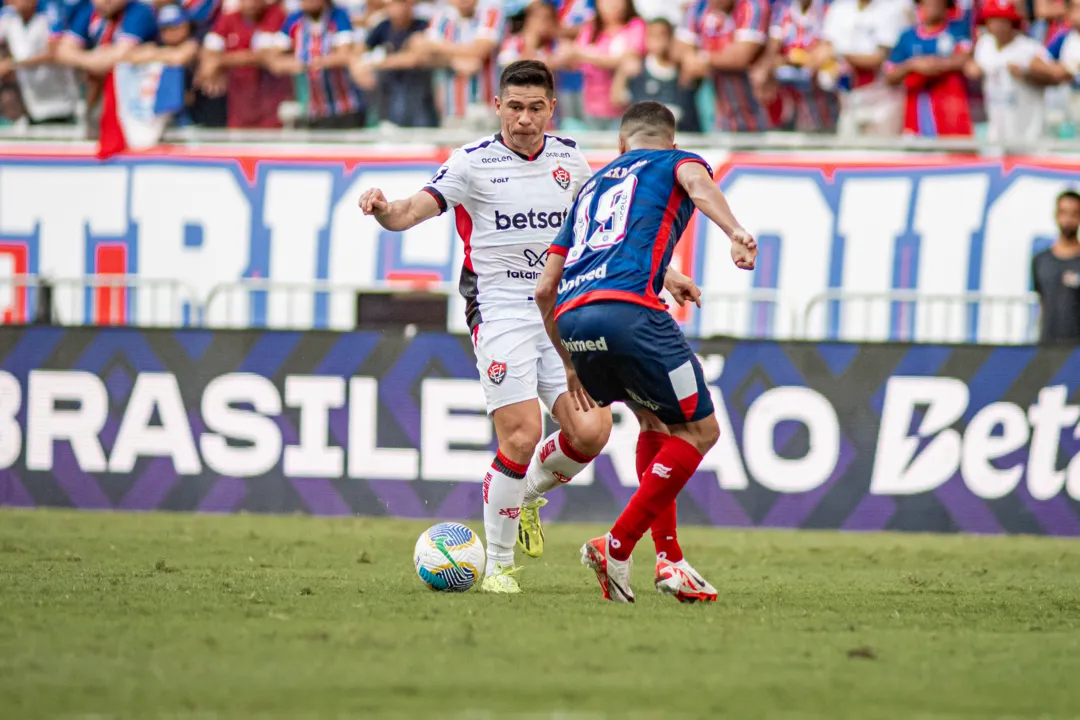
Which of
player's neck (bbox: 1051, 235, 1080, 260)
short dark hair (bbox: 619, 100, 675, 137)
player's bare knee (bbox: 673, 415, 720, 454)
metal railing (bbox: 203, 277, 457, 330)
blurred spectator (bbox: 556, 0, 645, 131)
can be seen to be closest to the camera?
player's bare knee (bbox: 673, 415, 720, 454)

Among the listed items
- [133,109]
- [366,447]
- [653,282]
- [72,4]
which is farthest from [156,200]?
[653,282]

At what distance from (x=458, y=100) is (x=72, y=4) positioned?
4.78 meters

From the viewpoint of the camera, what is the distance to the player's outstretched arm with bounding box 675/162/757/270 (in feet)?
21.7

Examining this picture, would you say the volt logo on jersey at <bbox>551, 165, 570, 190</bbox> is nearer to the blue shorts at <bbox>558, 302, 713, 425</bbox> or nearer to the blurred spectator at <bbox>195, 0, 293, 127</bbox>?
the blue shorts at <bbox>558, 302, 713, 425</bbox>

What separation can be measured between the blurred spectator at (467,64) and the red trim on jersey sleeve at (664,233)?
8113 mm

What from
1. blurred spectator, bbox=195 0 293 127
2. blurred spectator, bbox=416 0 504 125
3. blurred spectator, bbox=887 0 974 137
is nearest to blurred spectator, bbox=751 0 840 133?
blurred spectator, bbox=887 0 974 137

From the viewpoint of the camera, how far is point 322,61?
15742 mm

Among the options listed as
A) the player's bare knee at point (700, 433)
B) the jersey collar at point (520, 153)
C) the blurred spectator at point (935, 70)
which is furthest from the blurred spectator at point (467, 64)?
the player's bare knee at point (700, 433)

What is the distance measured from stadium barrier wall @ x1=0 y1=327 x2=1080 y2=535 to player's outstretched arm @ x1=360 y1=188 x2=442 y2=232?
16.1ft

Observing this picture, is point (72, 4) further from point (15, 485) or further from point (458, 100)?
point (15, 485)

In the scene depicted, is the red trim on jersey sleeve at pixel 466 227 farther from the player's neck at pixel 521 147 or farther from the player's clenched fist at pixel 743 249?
the player's clenched fist at pixel 743 249

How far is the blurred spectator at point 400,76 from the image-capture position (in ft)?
50.5

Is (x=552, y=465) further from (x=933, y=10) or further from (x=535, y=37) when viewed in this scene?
(x=933, y=10)

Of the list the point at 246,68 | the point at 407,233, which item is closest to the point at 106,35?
the point at 246,68
